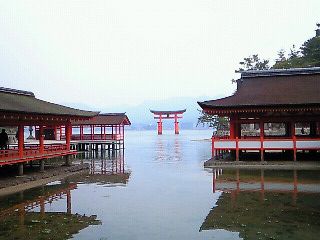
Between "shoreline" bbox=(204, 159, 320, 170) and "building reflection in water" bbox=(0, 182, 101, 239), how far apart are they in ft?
42.7

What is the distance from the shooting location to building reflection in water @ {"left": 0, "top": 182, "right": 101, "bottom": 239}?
10913mm

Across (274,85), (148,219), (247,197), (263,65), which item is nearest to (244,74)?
(274,85)

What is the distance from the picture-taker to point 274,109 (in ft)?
87.7

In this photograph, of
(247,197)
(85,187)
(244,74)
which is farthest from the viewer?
(244,74)

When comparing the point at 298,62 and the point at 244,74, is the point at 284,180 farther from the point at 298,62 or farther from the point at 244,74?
the point at 298,62

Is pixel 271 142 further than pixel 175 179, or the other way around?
pixel 271 142

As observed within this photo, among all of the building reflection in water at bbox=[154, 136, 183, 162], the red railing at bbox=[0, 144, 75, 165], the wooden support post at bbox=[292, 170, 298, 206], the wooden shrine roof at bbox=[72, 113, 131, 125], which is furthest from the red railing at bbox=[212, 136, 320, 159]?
the wooden shrine roof at bbox=[72, 113, 131, 125]

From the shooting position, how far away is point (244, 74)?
32719 millimetres

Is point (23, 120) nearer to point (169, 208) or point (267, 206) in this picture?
point (169, 208)

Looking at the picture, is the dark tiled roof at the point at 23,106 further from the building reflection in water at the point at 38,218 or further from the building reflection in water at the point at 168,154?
the building reflection in water at the point at 168,154

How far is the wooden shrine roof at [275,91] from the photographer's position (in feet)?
87.8

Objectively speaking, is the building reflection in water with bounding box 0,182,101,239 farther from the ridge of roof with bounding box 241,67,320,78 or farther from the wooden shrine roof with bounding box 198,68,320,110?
the ridge of roof with bounding box 241,67,320,78

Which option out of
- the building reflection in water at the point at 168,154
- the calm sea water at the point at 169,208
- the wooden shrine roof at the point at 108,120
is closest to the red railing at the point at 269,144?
the calm sea water at the point at 169,208

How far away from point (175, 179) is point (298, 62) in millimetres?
53029
